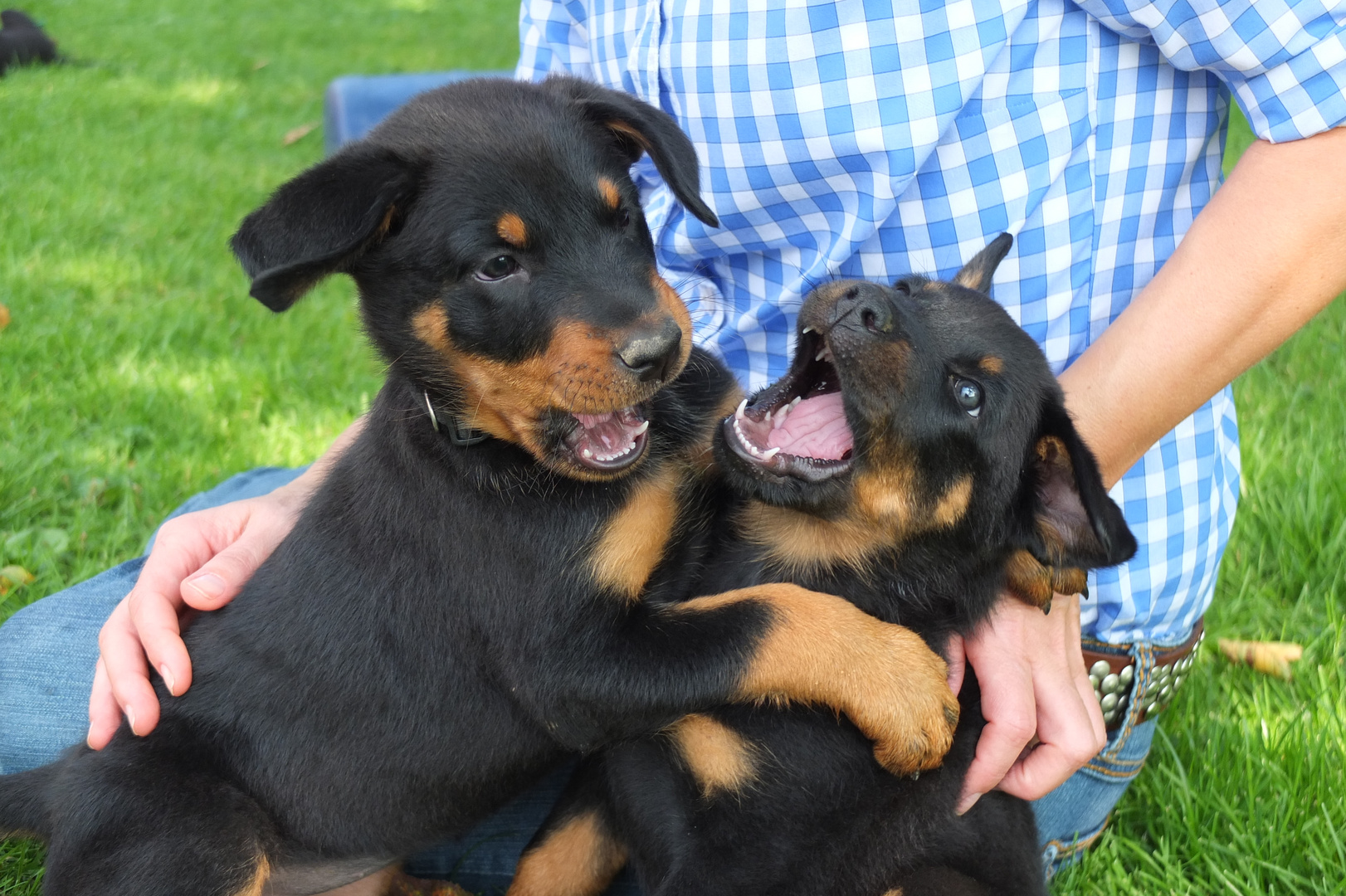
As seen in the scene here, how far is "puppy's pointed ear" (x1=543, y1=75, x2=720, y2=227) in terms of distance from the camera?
8.58ft

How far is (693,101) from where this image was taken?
3.00 metres

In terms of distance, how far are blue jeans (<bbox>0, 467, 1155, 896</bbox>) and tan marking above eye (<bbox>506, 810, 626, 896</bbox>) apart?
0.76ft

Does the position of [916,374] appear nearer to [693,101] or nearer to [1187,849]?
[693,101]

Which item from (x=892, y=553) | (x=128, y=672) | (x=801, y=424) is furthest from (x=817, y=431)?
(x=128, y=672)

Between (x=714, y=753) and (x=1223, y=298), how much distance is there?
1.55 metres

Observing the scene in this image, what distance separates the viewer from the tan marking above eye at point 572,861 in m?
2.78

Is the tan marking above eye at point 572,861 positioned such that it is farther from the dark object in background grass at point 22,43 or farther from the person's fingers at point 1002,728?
the dark object in background grass at point 22,43

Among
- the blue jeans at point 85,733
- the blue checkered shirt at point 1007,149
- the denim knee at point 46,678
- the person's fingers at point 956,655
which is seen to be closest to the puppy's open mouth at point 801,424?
the blue checkered shirt at point 1007,149

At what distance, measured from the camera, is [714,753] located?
259 centimetres

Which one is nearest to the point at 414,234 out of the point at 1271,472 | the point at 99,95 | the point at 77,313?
the point at 1271,472

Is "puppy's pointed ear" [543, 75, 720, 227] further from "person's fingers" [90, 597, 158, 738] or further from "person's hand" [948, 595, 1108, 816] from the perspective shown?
"person's fingers" [90, 597, 158, 738]

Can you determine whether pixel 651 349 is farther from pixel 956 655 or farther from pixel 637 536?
pixel 956 655

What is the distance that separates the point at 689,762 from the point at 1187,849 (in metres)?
1.29

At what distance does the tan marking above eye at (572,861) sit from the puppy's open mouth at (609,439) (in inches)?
36.8
